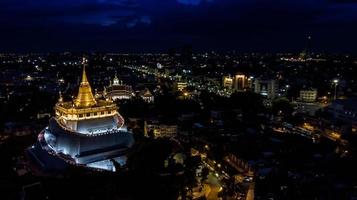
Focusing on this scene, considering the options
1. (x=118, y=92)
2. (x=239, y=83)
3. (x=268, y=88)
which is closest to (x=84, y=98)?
(x=118, y=92)

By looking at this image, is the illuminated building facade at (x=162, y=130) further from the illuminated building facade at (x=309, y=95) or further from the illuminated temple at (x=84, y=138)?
the illuminated building facade at (x=309, y=95)

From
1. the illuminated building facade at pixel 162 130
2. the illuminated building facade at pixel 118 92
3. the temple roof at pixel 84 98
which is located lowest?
the illuminated building facade at pixel 162 130

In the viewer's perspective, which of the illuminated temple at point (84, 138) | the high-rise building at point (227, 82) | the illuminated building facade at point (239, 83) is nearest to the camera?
the illuminated temple at point (84, 138)

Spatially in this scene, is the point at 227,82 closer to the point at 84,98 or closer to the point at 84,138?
the point at 84,98

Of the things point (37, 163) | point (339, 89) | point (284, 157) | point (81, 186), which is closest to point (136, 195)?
point (81, 186)

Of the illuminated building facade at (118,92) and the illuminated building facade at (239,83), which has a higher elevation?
the illuminated building facade at (239,83)

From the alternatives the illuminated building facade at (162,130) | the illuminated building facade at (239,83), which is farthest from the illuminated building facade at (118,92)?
the illuminated building facade at (239,83)

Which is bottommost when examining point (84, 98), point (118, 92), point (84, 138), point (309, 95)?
point (84, 138)

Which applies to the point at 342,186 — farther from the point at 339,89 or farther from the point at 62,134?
the point at 339,89

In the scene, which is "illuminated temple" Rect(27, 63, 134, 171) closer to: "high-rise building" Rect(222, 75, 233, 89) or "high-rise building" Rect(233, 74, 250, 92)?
"high-rise building" Rect(233, 74, 250, 92)
